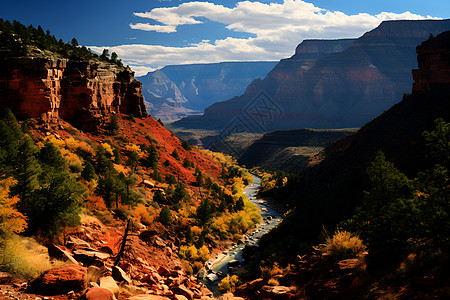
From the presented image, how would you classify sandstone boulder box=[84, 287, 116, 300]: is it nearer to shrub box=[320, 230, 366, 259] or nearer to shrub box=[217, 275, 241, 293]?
shrub box=[320, 230, 366, 259]

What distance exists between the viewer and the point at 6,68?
1597 inches

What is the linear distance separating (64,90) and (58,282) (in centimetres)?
4337

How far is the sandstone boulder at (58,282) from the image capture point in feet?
38.6

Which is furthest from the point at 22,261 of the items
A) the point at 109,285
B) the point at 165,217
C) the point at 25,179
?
the point at 165,217

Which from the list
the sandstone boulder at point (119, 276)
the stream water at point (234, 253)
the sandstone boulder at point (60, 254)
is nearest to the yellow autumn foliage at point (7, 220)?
the sandstone boulder at point (60, 254)

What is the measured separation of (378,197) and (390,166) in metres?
2.93

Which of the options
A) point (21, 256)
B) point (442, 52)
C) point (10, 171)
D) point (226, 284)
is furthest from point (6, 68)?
point (442, 52)

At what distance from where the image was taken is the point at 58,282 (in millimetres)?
12023

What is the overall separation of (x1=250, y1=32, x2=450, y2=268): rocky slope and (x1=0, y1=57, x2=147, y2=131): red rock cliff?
37381 millimetres

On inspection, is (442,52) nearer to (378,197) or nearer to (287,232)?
(287,232)

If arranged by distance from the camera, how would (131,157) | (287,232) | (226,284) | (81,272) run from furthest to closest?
(131,157)
(287,232)
(226,284)
(81,272)

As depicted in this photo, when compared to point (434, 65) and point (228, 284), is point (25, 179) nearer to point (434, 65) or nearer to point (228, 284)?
point (228, 284)

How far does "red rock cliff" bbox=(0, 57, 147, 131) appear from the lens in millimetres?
40844

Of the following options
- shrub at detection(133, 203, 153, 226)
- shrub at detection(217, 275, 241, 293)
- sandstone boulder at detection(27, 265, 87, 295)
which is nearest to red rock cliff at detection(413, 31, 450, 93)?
shrub at detection(217, 275, 241, 293)
